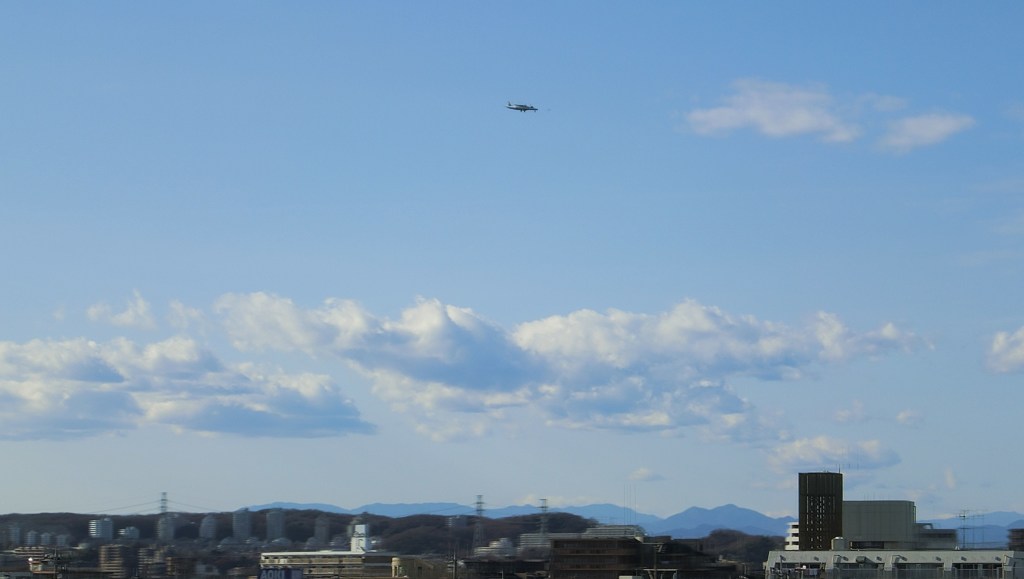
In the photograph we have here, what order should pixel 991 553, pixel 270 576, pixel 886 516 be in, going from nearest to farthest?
pixel 991 553 → pixel 270 576 → pixel 886 516

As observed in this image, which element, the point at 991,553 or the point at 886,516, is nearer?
the point at 991,553

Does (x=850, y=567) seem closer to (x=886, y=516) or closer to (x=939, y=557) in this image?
(x=939, y=557)

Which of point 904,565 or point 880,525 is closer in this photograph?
point 904,565

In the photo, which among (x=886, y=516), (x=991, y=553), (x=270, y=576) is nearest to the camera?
(x=991, y=553)

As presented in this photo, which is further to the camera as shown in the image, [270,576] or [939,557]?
[270,576]

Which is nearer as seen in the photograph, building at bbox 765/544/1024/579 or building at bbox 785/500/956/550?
building at bbox 765/544/1024/579

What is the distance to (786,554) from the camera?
142m

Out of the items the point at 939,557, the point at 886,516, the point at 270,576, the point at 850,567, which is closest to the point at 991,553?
the point at 939,557

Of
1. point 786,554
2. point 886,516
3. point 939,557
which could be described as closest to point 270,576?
point 786,554

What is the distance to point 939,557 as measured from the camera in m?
136

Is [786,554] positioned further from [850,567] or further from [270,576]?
[270,576]

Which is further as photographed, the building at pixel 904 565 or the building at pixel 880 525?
the building at pixel 880 525

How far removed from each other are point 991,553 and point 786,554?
1930 cm

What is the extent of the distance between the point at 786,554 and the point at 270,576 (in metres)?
52.9
